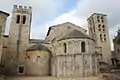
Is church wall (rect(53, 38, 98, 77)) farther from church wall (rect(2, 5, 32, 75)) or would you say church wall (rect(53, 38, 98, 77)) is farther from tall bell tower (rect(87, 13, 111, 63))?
tall bell tower (rect(87, 13, 111, 63))

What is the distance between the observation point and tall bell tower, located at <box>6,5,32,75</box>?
3088 cm

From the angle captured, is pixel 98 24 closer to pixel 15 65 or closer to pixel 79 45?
pixel 79 45

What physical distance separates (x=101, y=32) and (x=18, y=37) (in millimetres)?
23756

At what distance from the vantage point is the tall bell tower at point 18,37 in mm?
30875

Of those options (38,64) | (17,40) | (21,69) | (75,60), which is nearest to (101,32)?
(75,60)

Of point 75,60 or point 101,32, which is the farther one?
point 101,32

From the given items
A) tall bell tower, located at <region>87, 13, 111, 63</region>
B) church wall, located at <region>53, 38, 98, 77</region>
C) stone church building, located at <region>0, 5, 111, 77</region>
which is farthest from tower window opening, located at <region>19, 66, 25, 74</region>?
tall bell tower, located at <region>87, 13, 111, 63</region>

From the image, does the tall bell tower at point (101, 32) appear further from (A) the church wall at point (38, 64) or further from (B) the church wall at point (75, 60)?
(A) the church wall at point (38, 64)

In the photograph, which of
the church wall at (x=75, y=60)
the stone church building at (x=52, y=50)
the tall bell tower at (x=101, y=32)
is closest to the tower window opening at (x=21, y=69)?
the stone church building at (x=52, y=50)

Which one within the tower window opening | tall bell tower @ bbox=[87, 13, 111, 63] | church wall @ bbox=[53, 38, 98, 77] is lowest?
the tower window opening

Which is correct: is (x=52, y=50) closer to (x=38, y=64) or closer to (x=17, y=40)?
(x=38, y=64)

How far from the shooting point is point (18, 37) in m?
33.0

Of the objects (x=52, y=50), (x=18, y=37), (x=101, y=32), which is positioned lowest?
(x=52, y=50)

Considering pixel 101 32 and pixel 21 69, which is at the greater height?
pixel 101 32
